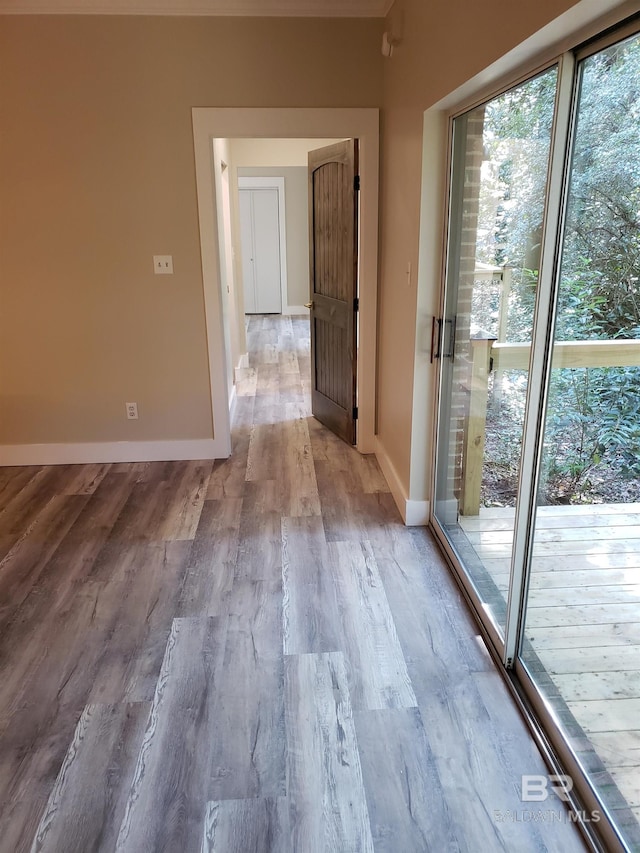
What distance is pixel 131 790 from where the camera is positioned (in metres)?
1.69

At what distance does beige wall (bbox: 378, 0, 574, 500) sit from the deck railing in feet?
1.39

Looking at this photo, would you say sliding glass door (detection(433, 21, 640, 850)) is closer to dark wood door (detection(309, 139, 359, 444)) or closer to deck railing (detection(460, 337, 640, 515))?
deck railing (detection(460, 337, 640, 515))

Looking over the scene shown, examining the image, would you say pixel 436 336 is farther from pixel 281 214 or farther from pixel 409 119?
pixel 281 214

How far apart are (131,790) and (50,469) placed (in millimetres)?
2627

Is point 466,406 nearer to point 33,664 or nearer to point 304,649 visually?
point 304,649

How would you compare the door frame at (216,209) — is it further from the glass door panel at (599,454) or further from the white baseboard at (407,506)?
the glass door panel at (599,454)

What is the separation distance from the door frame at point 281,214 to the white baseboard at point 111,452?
6.58 metres

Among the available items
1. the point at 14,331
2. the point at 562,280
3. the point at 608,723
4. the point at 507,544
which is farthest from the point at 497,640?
the point at 14,331

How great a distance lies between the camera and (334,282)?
165 inches

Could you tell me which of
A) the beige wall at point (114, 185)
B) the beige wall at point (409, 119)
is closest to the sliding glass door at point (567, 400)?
the beige wall at point (409, 119)

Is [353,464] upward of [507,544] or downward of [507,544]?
downward

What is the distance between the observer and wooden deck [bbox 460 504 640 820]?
1501 mm

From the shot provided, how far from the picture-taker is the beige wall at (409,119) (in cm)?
178

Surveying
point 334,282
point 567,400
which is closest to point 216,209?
point 334,282
